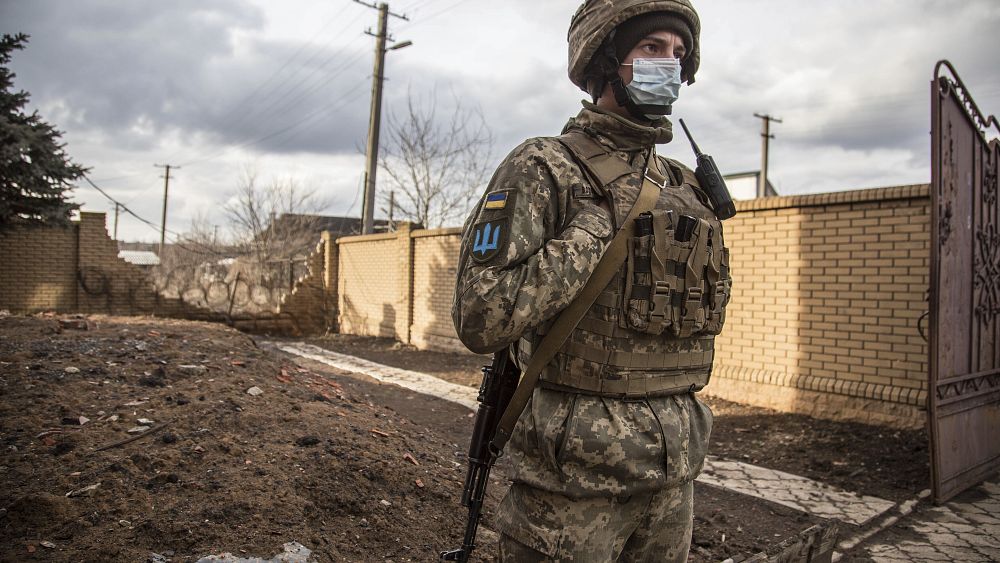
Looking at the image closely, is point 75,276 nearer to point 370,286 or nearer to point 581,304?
point 370,286

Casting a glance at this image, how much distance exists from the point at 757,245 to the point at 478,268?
5.62 meters

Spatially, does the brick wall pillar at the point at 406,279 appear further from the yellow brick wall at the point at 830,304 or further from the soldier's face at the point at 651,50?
the soldier's face at the point at 651,50

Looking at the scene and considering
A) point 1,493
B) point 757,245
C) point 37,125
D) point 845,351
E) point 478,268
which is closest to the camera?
point 478,268

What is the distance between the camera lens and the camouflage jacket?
1346 mm

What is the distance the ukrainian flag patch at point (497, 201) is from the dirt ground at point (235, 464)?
1.71 metres

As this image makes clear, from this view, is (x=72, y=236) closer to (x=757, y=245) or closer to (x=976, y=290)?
(x=757, y=245)

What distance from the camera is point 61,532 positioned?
2.31 metres

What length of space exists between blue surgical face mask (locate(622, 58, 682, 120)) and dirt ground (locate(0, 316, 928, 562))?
6.70 ft

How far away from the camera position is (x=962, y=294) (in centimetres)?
436

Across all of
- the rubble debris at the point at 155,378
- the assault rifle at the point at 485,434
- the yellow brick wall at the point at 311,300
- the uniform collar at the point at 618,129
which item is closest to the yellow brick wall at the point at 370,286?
the yellow brick wall at the point at 311,300

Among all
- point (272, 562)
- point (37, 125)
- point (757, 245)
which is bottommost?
point (272, 562)

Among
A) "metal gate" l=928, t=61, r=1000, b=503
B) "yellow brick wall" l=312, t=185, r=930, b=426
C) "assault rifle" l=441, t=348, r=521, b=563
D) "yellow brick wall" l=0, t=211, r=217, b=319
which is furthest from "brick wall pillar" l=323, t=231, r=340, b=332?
"assault rifle" l=441, t=348, r=521, b=563

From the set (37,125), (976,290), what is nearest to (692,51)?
(976,290)

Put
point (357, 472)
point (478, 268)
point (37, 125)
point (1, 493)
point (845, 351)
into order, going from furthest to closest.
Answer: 1. point (37, 125)
2. point (845, 351)
3. point (357, 472)
4. point (1, 493)
5. point (478, 268)
